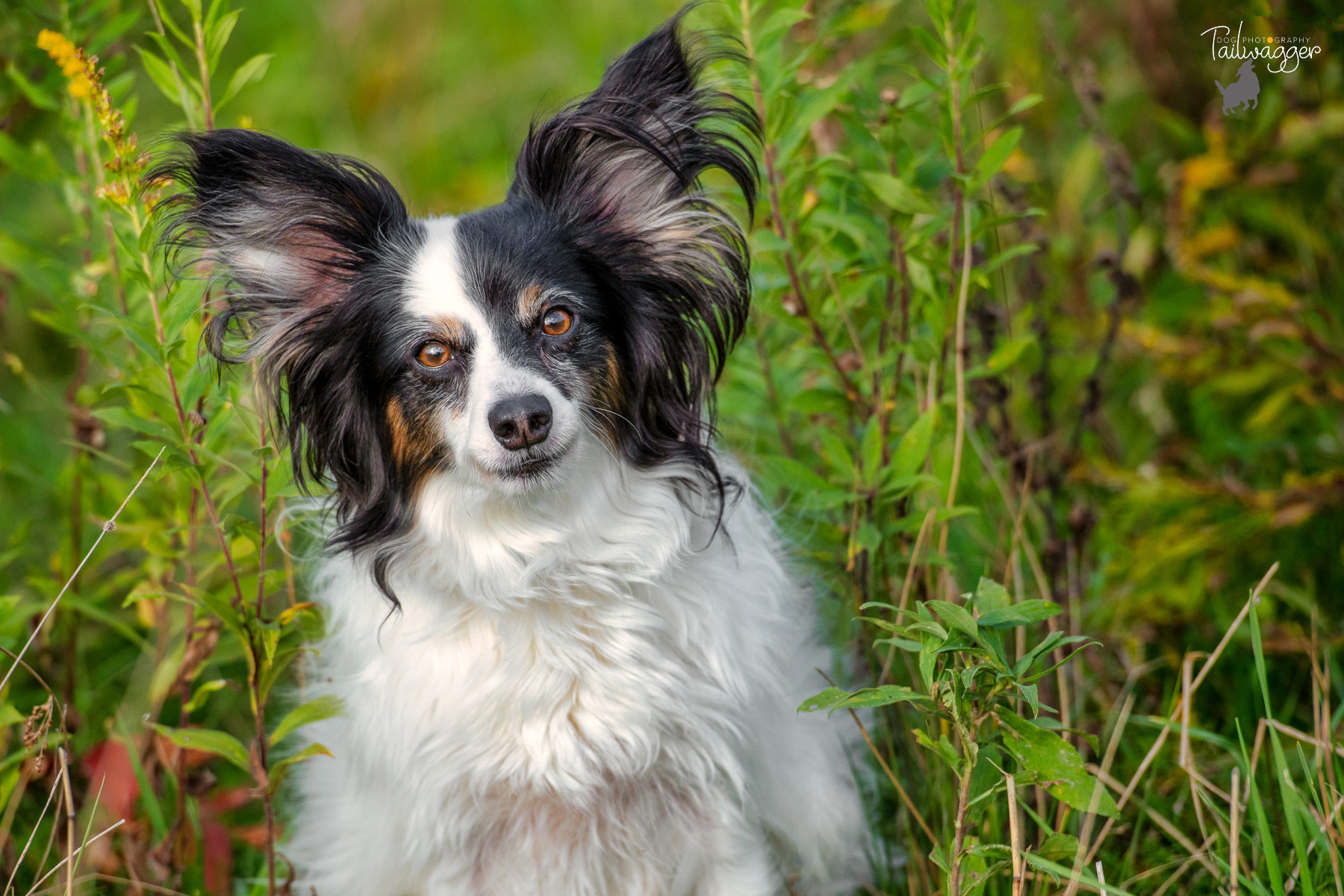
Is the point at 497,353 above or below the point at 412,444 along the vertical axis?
above

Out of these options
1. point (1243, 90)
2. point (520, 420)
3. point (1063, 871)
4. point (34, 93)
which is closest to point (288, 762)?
point (520, 420)

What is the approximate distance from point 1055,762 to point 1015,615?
300 millimetres

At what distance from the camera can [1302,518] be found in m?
3.55

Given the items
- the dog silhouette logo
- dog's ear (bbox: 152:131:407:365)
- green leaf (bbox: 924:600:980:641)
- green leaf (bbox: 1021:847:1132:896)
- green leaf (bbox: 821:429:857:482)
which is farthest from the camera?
the dog silhouette logo

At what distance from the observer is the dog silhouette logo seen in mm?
4047

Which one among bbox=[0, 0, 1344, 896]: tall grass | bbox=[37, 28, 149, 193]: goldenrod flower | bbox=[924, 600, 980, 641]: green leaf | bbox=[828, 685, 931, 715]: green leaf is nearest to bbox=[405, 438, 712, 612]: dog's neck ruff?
bbox=[0, 0, 1344, 896]: tall grass

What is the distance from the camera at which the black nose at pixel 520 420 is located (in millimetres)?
2500

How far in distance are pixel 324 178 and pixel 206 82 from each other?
434 millimetres

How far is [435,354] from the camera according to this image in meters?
2.67

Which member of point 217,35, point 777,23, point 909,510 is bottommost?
point 909,510

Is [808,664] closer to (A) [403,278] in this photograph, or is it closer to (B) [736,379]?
(B) [736,379]

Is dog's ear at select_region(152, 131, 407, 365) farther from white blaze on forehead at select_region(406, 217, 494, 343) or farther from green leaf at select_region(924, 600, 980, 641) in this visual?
green leaf at select_region(924, 600, 980, 641)

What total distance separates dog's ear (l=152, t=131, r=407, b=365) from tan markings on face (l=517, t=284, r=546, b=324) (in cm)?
39

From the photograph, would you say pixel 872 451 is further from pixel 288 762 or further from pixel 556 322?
pixel 288 762
